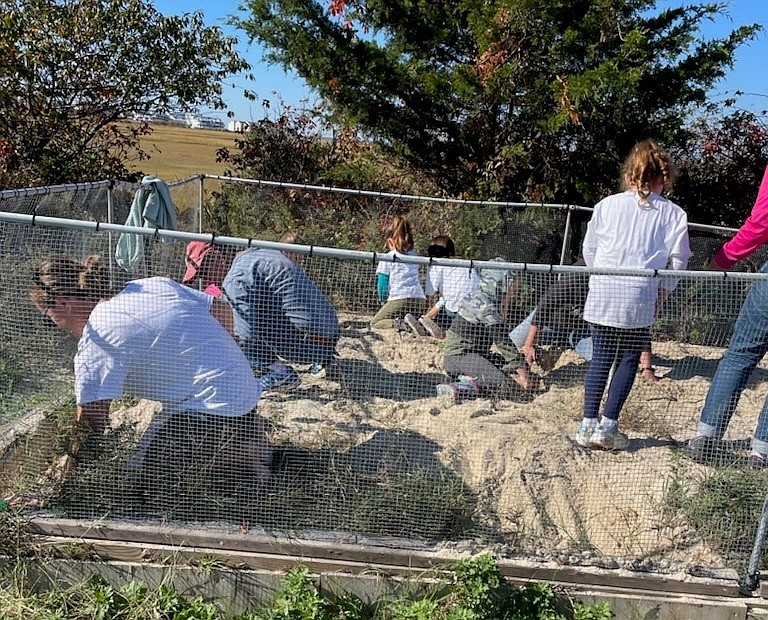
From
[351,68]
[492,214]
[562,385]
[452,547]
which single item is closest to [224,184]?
[351,68]

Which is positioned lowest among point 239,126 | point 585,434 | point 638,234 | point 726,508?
point 726,508

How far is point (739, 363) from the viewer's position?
3738mm

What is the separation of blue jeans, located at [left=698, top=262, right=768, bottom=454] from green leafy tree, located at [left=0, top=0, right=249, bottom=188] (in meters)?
7.90

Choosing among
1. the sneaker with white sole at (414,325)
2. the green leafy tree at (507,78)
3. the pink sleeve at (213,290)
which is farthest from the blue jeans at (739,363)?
the green leafy tree at (507,78)

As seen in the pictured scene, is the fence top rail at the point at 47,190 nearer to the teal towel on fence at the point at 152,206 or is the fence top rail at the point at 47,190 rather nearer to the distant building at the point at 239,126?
the teal towel on fence at the point at 152,206

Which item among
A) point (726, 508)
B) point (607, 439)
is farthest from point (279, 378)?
point (726, 508)

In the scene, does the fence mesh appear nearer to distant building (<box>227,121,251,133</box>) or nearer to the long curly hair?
the long curly hair

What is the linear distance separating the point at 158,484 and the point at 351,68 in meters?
6.23

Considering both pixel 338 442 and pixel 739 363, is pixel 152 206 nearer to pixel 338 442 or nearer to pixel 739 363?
pixel 338 442

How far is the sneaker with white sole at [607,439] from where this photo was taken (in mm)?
3875

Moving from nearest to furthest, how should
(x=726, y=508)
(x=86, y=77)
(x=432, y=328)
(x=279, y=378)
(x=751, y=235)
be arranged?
(x=726, y=508) → (x=751, y=235) → (x=279, y=378) → (x=432, y=328) → (x=86, y=77)

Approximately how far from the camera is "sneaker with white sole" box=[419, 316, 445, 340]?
4.51 m

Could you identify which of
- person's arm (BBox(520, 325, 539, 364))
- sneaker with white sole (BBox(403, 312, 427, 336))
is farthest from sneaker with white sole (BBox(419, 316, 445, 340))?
person's arm (BBox(520, 325, 539, 364))

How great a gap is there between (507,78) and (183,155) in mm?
25295
